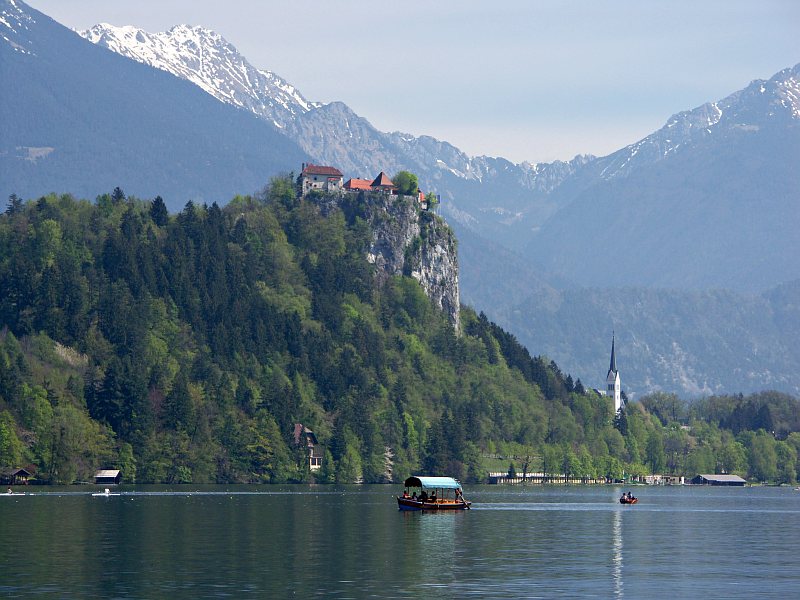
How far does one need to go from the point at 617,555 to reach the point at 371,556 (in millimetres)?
20938

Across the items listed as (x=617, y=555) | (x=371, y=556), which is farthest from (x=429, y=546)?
(x=617, y=555)

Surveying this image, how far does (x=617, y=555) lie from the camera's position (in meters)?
138

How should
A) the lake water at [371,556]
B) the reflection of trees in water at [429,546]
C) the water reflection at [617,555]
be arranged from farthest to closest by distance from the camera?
the reflection of trees in water at [429,546]
the water reflection at [617,555]
the lake water at [371,556]

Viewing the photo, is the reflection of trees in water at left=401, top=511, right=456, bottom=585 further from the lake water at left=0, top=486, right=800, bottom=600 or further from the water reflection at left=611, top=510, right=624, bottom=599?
the water reflection at left=611, top=510, right=624, bottom=599

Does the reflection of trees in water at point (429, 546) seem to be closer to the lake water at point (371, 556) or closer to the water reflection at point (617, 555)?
the lake water at point (371, 556)

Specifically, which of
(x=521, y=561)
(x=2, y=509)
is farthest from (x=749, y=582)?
(x=2, y=509)

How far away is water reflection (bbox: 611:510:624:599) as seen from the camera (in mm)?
112463

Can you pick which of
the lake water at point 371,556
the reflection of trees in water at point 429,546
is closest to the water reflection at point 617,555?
the lake water at point 371,556

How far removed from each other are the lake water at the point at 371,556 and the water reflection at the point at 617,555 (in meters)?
0.16

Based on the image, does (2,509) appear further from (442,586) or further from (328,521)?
(442,586)

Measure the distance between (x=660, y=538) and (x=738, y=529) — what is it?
21.7 meters

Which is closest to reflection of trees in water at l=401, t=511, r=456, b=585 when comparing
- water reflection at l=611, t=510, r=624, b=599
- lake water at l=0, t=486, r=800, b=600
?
lake water at l=0, t=486, r=800, b=600

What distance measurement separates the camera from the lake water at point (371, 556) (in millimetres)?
109250

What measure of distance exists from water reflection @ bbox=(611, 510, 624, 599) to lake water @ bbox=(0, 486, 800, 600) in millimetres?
163
